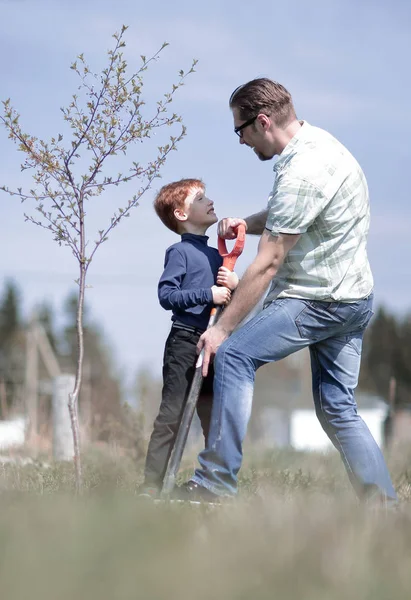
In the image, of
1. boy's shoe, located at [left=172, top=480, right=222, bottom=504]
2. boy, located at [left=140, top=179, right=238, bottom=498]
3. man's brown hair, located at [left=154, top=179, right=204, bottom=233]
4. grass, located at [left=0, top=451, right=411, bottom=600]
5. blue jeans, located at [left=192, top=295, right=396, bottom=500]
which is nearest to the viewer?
grass, located at [left=0, top=451, right=411, bottom=600]

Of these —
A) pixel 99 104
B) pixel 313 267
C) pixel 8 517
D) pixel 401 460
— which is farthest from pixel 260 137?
pixel 401 460

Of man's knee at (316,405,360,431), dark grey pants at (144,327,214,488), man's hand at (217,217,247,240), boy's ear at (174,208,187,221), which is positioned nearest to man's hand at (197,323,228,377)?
dark grey pants at (144,327,214,488)

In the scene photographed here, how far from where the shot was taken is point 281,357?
14.5 feet

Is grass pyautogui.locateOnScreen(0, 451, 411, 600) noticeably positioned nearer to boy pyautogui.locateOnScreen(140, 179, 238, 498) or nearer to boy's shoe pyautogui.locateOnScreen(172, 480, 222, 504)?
boy's shoe pyautogui.locateOnScreen(172, 480, 222, 504)

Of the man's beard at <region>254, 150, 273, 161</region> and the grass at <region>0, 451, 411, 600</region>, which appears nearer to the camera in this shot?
the grass at <region>0, 451, 411, 600</region>

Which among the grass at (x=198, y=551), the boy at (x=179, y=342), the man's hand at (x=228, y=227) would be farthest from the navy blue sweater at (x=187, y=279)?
the grass at (x=198, y=551)

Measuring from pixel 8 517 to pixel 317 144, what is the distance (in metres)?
2.60

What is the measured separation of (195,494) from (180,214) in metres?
1.79

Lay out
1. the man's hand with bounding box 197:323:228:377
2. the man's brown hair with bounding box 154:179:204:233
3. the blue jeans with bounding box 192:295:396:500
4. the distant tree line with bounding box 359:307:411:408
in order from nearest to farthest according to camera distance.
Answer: the blue jeans with bounding box 192:295:396:500 < the man's hand with bounding box 197:323:228:377 < the man's brown hair with bounding box 154:179:204:233 < the distant tree line with bounding box 359:307:411:408

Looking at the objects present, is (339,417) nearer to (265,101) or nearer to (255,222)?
(255,222)

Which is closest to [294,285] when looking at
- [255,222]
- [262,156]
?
[262,156]

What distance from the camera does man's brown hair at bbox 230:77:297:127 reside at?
465 cm

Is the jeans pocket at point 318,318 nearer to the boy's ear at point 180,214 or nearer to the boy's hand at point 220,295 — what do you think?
the boy's hand at point 220,295

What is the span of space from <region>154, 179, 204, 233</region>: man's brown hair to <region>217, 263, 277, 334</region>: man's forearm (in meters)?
1.06
